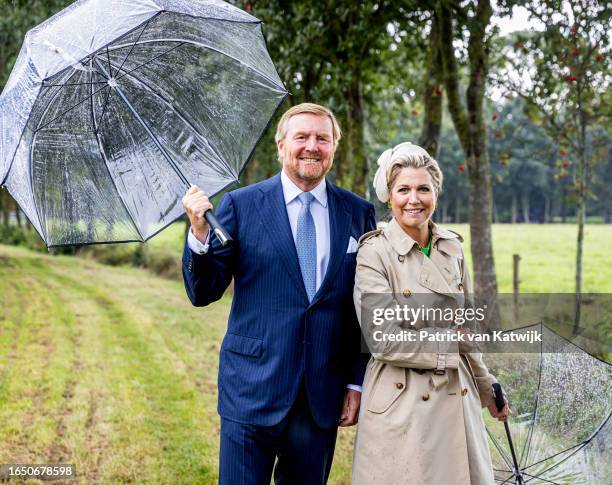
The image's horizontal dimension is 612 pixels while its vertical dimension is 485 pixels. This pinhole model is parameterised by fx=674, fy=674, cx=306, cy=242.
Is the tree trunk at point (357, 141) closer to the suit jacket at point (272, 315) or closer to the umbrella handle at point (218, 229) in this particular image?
the suit jacket at point (272, 315)

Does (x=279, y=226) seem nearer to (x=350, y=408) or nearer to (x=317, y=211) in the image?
(x=317, y=211)

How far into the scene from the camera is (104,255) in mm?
24844

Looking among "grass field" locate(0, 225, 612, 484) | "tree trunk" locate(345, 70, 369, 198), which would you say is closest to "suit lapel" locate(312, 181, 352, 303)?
"grass field" locate(0, 225, 612, 484)

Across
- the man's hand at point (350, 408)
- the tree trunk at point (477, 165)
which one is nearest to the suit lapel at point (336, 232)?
the man's hand at point (350, 408)

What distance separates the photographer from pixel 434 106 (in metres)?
9.26

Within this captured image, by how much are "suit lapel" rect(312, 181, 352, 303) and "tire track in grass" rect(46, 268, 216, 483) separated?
3050mm

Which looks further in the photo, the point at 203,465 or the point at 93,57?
the point at 203,465

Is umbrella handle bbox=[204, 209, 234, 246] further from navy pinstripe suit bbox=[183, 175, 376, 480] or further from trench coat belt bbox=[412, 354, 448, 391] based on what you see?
trench coat belt bbox=[412, 354, 448, 391]

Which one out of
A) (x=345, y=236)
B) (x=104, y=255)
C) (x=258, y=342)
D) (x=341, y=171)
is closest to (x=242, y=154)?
(x=345, y=236)

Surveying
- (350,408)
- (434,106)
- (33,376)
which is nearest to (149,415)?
(33,376)

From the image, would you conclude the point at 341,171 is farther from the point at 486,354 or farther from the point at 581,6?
the point at 486,354

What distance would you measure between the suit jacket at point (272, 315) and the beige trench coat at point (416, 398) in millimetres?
194

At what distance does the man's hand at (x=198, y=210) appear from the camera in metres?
2.91

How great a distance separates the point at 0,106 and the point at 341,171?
35.5ft
